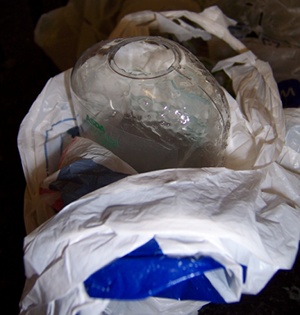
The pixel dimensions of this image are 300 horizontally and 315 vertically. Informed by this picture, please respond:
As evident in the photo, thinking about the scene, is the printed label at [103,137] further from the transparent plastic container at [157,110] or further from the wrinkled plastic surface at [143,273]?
the wrinkled plastic surface at [143,273]

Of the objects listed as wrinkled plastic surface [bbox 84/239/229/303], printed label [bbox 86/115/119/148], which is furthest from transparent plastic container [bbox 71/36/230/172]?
wrinkled plastic surface [bbox 84/239/229/303]

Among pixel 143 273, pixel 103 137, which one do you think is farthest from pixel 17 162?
pixel 143 273

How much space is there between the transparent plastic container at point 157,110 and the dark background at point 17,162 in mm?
195

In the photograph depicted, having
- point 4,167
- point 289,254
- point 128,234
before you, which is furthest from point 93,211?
point 4,167

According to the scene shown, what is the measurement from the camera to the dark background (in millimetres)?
547

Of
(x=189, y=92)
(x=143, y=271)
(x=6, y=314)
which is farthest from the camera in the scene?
(x=6, y=314)

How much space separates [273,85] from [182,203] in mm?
299

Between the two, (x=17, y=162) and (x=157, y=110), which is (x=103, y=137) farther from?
(x=17, y=162)

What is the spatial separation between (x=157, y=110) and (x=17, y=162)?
2.00 feet

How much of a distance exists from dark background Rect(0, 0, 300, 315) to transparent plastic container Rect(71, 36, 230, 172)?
0.19 meters

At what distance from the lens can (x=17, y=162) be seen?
3.38ft

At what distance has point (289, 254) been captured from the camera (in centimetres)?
41

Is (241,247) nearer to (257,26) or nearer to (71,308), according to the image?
(71,308)

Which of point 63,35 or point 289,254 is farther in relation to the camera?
Result: point 63,35
